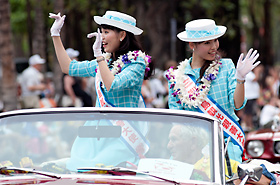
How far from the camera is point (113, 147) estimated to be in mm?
4180

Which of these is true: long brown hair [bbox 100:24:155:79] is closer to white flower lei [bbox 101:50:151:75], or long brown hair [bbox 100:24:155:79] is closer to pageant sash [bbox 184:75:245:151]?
white flower lei [bbox 101:50:151:75]

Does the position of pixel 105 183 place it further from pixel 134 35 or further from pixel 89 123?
pixel 134 35

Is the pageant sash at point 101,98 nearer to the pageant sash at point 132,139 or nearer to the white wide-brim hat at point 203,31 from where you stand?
the white wide-brim hat at point 203,31

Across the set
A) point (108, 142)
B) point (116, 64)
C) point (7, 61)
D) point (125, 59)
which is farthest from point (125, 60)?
point (7, 61)

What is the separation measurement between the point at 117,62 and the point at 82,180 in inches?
78.9

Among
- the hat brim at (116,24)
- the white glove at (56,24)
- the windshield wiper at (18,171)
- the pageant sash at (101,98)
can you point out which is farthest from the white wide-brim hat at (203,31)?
the windshield wiper at (18,171)

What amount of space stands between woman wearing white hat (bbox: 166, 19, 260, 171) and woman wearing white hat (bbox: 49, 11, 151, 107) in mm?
349

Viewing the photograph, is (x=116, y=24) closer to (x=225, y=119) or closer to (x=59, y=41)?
(x=59, y=41)

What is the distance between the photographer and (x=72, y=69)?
5938mm

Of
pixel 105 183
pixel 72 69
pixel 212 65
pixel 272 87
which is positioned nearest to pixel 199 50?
pixel 212 65

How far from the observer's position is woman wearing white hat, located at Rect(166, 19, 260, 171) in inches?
209

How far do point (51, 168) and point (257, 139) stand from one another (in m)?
4.74

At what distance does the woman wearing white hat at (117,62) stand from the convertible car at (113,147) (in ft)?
3.18

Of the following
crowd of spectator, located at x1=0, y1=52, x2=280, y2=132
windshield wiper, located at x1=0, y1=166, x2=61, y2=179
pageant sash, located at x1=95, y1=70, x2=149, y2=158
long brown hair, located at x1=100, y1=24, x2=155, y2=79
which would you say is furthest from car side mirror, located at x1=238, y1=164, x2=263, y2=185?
crowd of spectator, located at x1=0, y1=52, x2=280, y2=132
